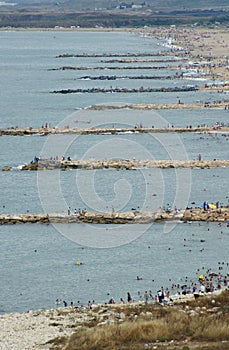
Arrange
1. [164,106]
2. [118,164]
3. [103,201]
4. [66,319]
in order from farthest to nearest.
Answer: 1. [164,106]
2. [118,164]
3. [103,201]
4. [66,319]

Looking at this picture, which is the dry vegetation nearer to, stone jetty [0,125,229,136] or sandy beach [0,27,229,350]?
sandy beach [0,27,229,350]

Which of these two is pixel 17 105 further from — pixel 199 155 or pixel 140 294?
pixel 140 294

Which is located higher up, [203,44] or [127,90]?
[203,44]

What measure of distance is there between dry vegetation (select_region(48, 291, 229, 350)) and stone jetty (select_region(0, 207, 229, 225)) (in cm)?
1416

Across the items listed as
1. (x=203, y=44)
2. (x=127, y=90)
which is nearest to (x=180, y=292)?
(x=127, y=90)

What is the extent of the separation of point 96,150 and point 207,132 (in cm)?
877

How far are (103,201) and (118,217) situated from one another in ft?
10.5

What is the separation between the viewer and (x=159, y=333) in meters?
22.2

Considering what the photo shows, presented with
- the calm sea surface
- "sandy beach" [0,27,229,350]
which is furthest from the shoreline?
the calm sea surface

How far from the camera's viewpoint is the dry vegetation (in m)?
21.6

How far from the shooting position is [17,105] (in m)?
77.4

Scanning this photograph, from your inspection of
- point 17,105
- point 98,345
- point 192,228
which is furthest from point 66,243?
point 17,105

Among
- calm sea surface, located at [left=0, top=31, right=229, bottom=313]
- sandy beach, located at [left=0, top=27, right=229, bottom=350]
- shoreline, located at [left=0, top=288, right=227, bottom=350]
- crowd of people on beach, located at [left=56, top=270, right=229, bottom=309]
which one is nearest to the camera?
sandy beach, located at [left=0, top=27, right=229, bottom=350]

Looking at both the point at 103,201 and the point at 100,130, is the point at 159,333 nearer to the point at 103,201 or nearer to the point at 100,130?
the point at 103,201
